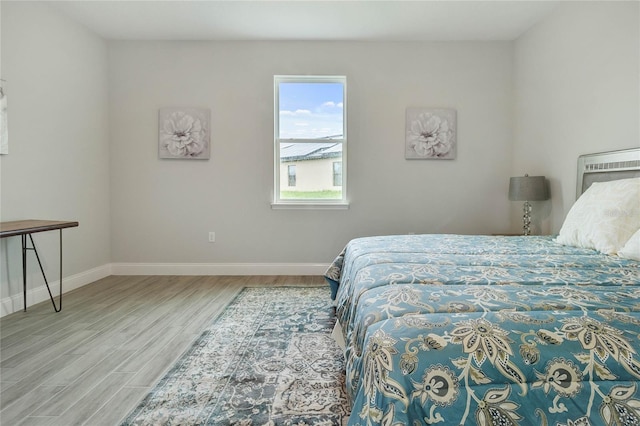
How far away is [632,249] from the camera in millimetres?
1880

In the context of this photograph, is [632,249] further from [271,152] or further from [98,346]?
[271,152]

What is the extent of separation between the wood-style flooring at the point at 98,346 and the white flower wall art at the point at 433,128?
2111mm

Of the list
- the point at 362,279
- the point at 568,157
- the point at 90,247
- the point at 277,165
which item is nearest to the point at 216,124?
the point at 277,165

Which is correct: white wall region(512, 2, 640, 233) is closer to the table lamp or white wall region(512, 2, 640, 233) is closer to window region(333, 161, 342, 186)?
the table lamp

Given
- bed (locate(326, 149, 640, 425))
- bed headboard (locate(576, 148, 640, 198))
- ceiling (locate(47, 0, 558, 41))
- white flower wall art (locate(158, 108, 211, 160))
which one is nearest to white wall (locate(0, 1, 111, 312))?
ceiling (locate(47, 0, 558, 41))

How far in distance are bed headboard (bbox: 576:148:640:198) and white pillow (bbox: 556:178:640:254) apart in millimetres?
241

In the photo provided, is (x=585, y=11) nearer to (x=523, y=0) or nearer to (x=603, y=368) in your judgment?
(x=523, y=0)

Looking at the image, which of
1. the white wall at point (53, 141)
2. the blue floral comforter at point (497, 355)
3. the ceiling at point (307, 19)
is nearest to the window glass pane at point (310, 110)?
the ceiling at point (307, 19)

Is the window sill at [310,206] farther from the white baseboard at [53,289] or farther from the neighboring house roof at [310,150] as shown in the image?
the white baseboard at [53,289]

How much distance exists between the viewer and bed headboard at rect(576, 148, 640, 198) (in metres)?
2.49

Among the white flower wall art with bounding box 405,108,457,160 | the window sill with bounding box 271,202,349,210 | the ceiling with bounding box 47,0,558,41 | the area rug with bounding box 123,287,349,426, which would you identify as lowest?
the area rug with bounding box 123,287,349,426

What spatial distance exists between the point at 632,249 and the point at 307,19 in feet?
10.8

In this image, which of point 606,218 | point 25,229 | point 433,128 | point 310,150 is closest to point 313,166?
point 310,150

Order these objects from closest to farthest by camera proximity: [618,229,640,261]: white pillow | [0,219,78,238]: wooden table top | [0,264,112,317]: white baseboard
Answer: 1. [618,229,640,261]: white pillow
2. [0,219,78,238]: wooden table top
3. [0,264,112,317]: white baseboard
